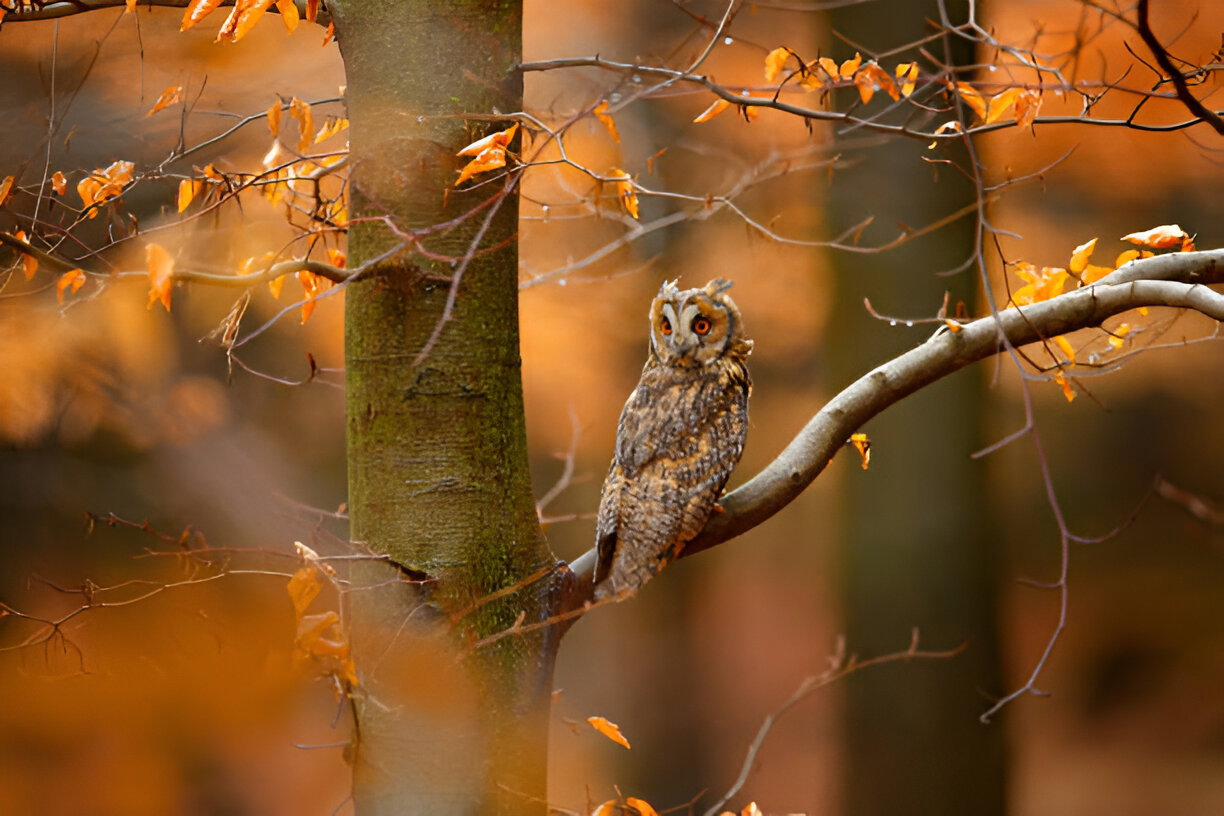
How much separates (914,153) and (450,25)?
1.16 meters

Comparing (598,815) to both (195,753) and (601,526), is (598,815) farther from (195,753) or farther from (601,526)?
(195,753)

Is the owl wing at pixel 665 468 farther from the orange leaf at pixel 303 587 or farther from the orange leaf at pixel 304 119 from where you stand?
the orange leaf at pixel 304 119

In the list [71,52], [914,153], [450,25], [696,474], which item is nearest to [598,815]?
[696,474]

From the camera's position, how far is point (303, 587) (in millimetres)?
783

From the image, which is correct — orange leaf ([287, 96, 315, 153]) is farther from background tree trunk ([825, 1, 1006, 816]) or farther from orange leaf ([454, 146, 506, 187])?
background tree trunk ([825, 1, 1006, 816])

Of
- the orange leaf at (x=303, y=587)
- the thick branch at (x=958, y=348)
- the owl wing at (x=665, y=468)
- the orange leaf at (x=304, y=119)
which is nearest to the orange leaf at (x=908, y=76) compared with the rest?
the thick branch at (x=958, y=348)

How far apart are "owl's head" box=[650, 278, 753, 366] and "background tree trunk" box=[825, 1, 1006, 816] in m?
0.60

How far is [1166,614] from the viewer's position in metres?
2.52

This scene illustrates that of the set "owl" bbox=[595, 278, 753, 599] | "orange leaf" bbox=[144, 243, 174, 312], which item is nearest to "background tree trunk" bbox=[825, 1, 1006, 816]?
"owl" bbox=[595, 278, 753, 599]

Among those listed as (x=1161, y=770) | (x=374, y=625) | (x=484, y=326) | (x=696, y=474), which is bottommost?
(x=1161, y=770)

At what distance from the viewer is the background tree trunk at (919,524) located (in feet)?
5.72

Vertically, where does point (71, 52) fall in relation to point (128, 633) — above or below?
above

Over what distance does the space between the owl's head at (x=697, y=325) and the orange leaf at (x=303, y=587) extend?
2.08ft

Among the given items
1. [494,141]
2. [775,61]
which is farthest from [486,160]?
[775,61]
